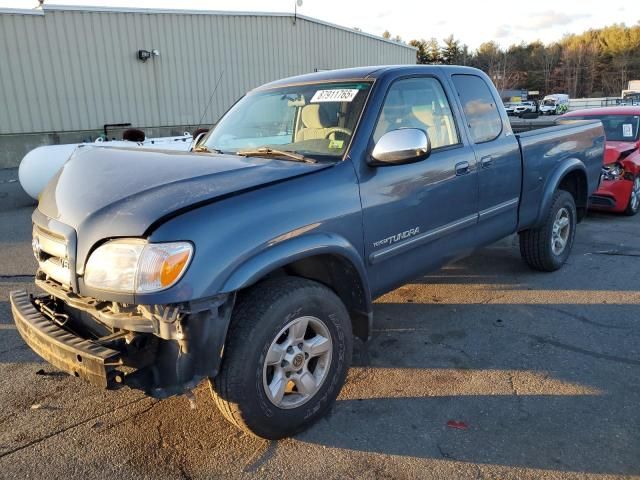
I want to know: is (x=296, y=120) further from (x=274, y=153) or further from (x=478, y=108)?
(x=478, y=108)

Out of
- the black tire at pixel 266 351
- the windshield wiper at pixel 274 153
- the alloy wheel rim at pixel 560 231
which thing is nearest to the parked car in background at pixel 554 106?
the alloy wheel rim at pixel 560 231

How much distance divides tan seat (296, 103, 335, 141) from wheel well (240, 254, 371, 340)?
83cm

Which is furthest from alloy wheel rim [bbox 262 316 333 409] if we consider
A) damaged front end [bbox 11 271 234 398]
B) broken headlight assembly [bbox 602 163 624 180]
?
broken headlight assembly [bbox 602 163 624 180]

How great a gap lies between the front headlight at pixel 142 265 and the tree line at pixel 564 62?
3507 inches

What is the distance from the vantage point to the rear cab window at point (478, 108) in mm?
4090

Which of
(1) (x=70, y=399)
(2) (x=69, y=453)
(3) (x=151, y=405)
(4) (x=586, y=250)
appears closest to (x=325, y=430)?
(3) (x=151, y=405)

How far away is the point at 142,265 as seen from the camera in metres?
2.23

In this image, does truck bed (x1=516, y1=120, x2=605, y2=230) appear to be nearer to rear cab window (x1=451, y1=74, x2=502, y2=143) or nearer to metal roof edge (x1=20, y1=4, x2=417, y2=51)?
rear cab window (x1=451, y1=74, x2=502, y2=143)

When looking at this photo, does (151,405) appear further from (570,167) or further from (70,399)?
(570,167)

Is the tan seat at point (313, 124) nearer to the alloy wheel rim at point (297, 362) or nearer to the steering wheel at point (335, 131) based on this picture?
the steering wheel at point (335, 131)

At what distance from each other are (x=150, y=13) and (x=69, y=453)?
696 inches

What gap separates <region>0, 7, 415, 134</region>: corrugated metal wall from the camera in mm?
15320

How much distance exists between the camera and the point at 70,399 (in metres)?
3.19

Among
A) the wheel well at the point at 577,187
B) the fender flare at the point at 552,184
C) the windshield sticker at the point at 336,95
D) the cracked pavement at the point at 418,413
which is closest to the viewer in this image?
the cracked pavement at the point at 418,413
